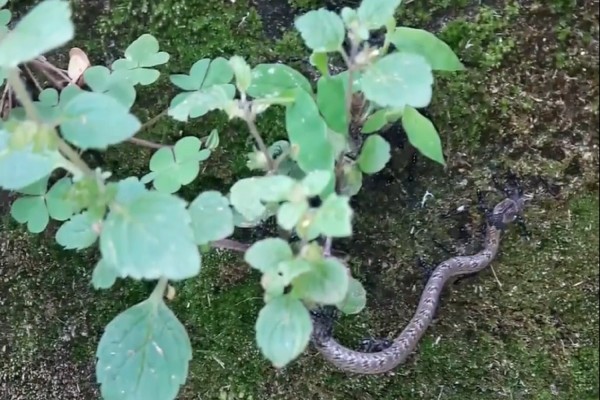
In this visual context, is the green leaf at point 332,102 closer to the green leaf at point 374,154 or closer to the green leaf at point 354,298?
the green leaf at point 374,154

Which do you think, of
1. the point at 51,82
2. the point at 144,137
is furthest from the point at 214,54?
the point at 51,82

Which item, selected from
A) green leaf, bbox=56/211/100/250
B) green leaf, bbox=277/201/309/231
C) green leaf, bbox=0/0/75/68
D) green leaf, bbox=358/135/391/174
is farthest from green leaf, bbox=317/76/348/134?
green leaf, bbox=56/211/100/250

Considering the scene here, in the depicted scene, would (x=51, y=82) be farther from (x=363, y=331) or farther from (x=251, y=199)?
(x=363, y=331)

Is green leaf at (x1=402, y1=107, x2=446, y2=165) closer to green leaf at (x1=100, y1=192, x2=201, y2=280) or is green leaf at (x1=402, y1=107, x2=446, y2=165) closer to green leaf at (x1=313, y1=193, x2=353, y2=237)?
green leaf at (x1=313, y1=193, x2=353, y2=237)

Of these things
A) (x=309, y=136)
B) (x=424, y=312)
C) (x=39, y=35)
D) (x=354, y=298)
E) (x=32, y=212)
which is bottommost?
(x=424, y=312)

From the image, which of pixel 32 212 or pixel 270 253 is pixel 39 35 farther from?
pixel 32 212

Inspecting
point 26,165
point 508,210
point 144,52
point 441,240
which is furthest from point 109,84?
point 508,210

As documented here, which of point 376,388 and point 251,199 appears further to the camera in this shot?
point 376,388
